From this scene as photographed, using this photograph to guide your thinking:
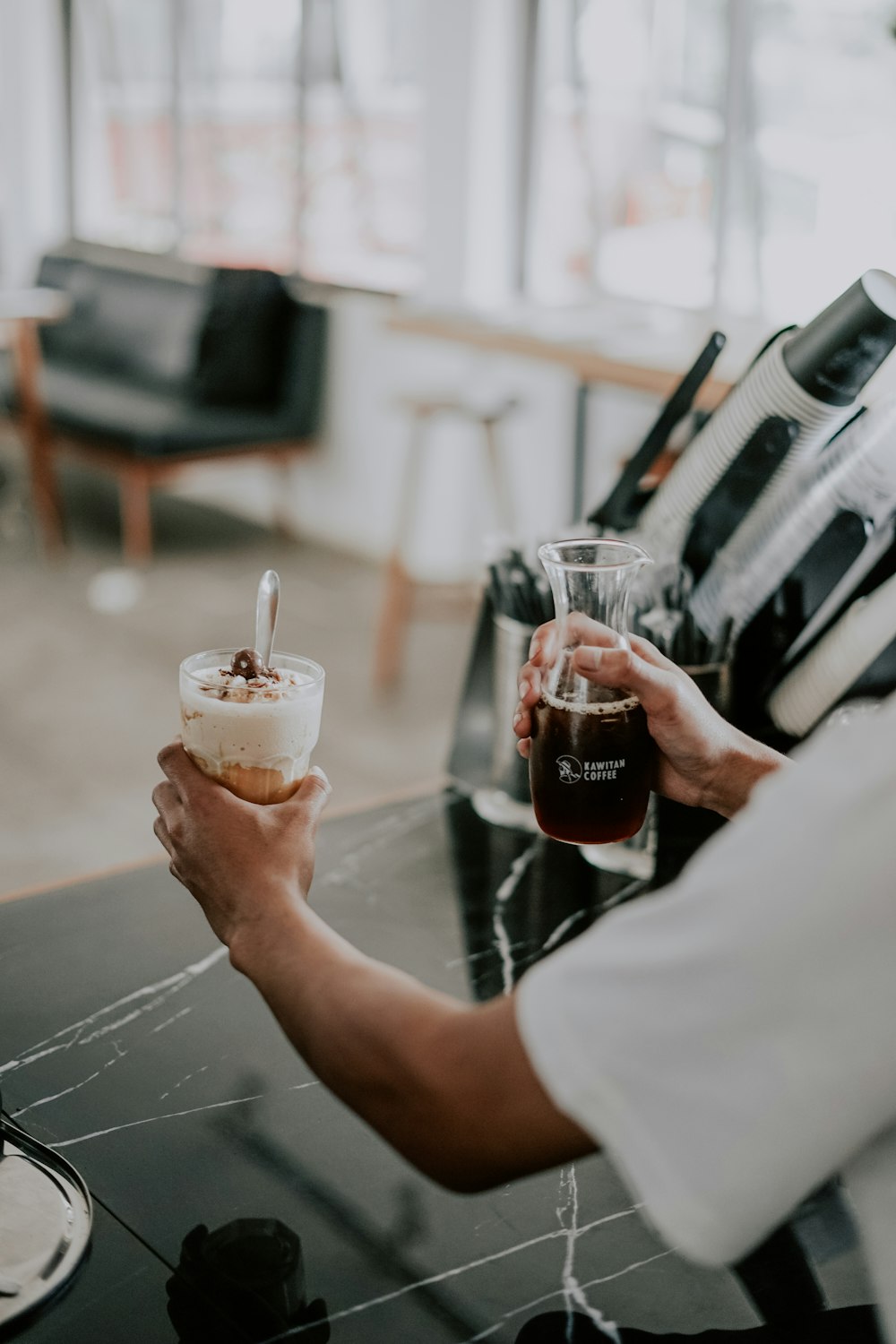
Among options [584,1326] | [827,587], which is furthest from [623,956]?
[827,587]

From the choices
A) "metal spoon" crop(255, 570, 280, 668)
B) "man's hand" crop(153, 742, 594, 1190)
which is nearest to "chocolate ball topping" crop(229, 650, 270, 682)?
"metal spoon" crop(255, 570, 280, 668)

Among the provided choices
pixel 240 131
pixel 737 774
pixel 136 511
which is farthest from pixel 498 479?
pixel 737 774

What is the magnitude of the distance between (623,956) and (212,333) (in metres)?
5.16

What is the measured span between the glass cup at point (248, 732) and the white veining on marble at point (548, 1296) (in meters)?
0.36

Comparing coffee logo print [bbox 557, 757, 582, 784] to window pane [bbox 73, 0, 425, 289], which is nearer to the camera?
coffee logo print [bbox 557, 757, 582, 784]

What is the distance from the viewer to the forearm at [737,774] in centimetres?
107

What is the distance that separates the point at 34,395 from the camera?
539 centimetres

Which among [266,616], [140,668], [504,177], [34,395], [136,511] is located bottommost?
[140,668]

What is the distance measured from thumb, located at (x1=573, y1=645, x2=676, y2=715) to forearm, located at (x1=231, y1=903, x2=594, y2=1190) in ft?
1.00

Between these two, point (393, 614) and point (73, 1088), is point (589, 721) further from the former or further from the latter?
point (393, 614)

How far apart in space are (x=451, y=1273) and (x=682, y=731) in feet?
1.40

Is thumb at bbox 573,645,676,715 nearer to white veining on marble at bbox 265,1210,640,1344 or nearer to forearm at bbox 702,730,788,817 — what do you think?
forearm at bbox 702,730,788,817

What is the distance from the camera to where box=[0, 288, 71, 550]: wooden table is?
523cm

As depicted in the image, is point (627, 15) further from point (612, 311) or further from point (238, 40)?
point (238, 40)
